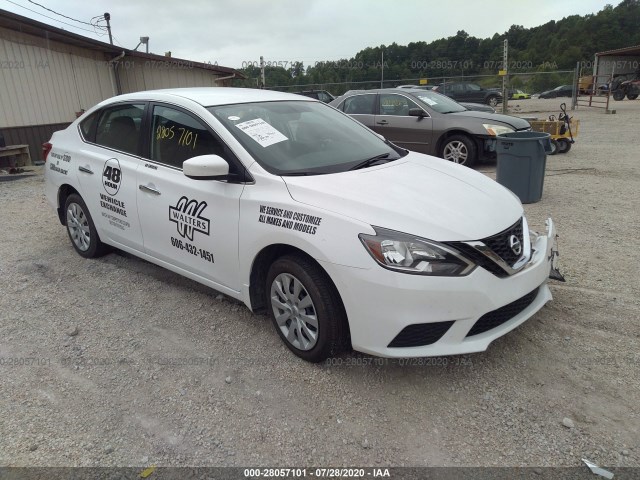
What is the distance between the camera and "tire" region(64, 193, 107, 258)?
15.2 ft

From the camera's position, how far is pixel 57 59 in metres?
12.9

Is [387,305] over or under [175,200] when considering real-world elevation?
under

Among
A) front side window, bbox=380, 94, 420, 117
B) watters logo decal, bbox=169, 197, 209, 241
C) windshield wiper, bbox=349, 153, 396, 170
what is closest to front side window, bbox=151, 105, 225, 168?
watters logo decal, bbox=169, 197, 209, 241

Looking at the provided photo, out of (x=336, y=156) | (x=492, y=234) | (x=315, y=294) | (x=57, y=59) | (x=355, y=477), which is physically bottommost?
(x=355, y=477)

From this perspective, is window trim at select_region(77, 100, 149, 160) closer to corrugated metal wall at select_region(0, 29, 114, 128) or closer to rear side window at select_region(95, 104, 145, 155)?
rear side window at select_region(95, 104, 145, 155)

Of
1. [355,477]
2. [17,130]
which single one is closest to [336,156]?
[355,477]

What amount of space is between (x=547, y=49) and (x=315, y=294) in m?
79.4

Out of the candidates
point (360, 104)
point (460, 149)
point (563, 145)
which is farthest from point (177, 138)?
point (563, 145)

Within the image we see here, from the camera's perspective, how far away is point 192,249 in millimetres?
3500

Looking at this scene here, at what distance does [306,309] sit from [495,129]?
→ 6821 mm

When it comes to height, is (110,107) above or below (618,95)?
above

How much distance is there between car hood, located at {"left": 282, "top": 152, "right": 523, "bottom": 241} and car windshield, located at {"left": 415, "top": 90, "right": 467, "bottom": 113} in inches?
240

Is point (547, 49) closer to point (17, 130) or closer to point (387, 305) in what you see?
point (17, 130)

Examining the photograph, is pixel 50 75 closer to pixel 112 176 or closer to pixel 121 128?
pixel 121 128
